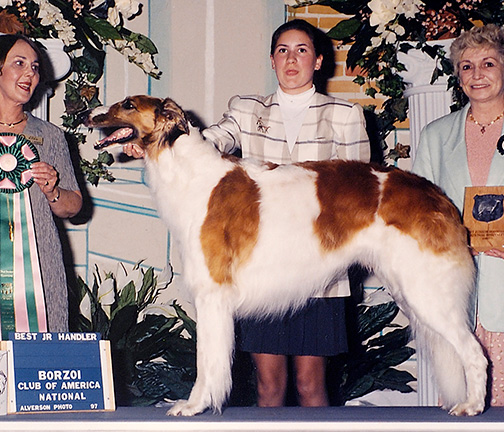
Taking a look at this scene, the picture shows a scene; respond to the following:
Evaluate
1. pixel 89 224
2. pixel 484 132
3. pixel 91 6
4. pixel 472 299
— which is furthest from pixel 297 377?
pixel 91 6

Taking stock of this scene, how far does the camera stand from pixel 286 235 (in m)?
2.68

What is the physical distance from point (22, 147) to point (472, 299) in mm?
2042

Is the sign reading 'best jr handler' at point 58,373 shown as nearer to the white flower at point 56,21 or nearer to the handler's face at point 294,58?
the handler's face at point 294,58

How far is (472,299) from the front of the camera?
8.64 feet

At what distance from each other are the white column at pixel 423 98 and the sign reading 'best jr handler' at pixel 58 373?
6.90 ft

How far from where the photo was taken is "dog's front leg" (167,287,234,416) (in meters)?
2.47

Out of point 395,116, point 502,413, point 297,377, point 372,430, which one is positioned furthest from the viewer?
point 395,116

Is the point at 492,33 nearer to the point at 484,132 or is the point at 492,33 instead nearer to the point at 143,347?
the point at 484,132

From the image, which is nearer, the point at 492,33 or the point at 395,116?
the point at 492,33

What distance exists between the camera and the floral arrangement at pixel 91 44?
3926 mm

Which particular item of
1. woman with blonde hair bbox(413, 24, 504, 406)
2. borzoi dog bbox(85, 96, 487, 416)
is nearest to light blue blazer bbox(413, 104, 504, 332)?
woman with blonde hair bbox(413, 24, 504, 406)

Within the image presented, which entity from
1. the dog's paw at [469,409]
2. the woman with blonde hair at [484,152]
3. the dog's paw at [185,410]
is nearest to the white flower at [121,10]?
the woman with blonde hair at [484,152]

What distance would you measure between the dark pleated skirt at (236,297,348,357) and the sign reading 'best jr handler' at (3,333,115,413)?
69cm

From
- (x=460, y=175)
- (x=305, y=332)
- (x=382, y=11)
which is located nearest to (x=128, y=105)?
(x=305, y=332)
